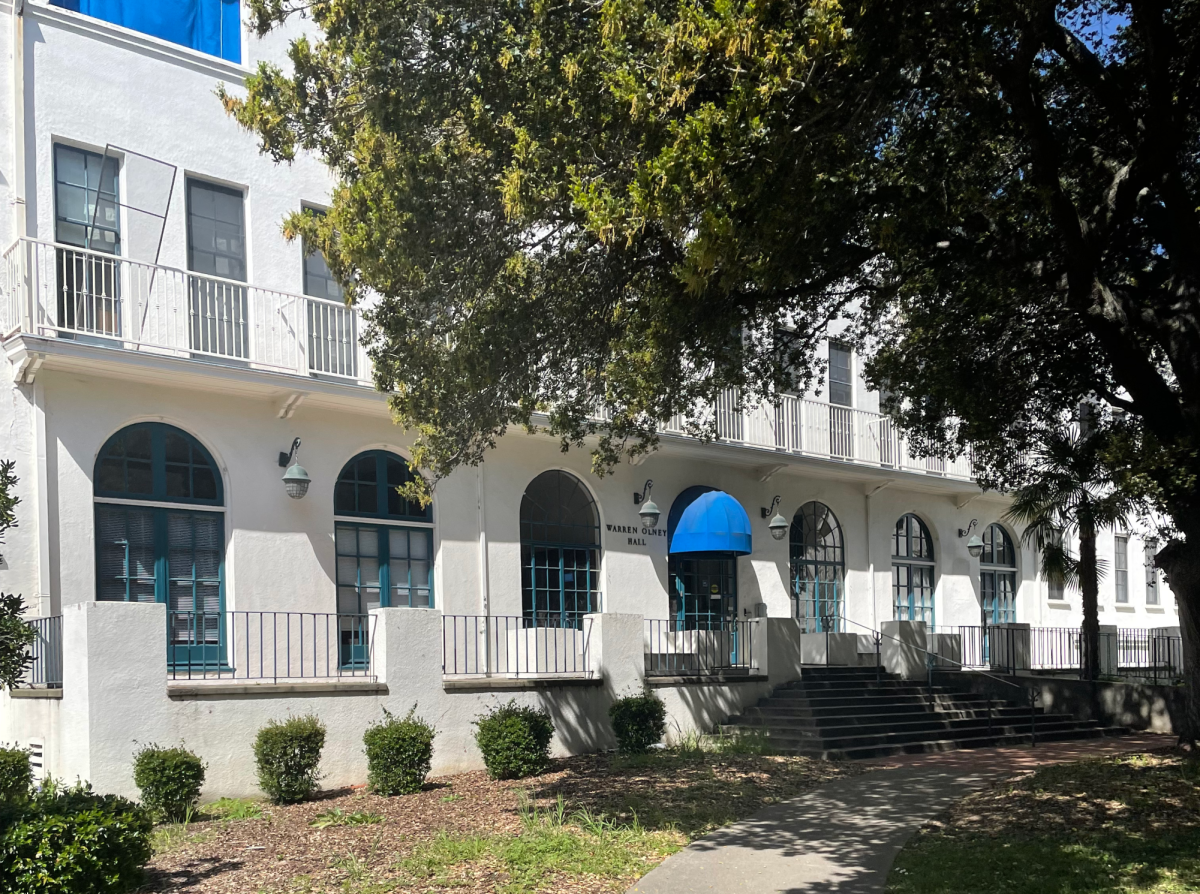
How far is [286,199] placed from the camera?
56.3 ft

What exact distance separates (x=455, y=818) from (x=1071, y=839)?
226 inches

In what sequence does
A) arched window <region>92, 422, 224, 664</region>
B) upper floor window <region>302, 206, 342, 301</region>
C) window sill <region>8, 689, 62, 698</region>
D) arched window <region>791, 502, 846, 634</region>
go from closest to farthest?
window sill <region>8, 689, 62, 698</region>
arched window <region>92, 422, 224, 664</region>
upper floor window <region>302, 206, 342, 301</region>
arched window <region>791, 502, 846, 634</region>

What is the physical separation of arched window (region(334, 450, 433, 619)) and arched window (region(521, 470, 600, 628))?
78.4 inches

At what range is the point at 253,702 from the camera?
13281 mm

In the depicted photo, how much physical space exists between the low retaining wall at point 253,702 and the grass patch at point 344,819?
5.17 feet

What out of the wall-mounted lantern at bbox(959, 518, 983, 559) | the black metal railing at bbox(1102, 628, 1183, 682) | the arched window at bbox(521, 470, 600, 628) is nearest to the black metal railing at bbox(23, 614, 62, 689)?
the arched window at bbox(521, 470, 600, 628)

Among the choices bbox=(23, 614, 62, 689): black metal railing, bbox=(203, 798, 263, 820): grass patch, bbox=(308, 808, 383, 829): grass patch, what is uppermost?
bbox=(23, 614, 62, 689): black metal railing

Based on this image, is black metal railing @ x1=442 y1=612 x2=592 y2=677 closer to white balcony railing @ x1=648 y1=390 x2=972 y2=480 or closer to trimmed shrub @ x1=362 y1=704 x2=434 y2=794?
trimmed shrub @ x1=362 y1=704 x2=434 y2=794

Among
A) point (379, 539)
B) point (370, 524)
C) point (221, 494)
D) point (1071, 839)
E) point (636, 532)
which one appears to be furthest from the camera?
point (636, 532)

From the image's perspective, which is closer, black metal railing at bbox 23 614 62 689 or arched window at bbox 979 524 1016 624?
black metal railing at bbox 23 614 62 689

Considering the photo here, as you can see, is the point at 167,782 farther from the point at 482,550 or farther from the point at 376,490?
the point at 482,550

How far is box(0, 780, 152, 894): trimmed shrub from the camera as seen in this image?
814cm

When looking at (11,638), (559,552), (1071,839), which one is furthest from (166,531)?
(1071,839)

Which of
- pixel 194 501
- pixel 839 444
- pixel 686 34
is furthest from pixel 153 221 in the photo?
pixel 839 444
